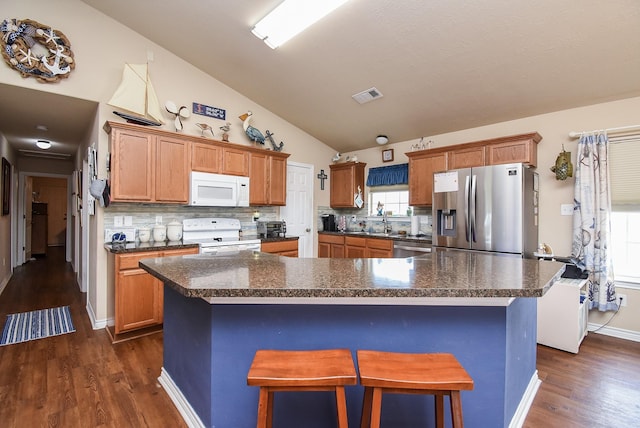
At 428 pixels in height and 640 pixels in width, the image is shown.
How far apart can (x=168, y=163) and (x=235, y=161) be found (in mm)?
827

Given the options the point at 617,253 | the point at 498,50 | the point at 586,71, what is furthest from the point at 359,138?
the point at 617,253

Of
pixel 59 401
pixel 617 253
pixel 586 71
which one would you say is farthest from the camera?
pixel 617 253

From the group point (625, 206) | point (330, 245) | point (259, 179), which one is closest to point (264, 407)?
point (259, 179)

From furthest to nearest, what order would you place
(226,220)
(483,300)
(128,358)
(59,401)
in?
(226,220) < (128,358) < (59,401) < (483,300)

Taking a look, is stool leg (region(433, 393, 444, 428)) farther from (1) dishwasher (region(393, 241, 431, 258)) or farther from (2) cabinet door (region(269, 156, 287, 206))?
(2) cabinet door (region(269, 156, 287, 206))

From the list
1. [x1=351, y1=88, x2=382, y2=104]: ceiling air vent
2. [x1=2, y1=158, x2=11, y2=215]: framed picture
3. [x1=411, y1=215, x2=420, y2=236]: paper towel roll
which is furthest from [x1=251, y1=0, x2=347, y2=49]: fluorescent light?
[x1=2, y1=158, x2=11, y2=215]: framed picture

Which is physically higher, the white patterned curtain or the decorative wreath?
the decorative wreath

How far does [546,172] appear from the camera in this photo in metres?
3.32

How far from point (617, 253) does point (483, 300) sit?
2924 millimetres

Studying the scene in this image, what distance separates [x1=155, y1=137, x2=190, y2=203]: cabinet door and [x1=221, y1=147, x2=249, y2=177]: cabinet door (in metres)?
0.46

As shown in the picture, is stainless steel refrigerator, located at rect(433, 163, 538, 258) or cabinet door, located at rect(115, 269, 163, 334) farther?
stainless steel refrigerator, located at rect(433, 163, 538, 258)

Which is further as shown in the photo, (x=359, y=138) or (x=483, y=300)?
(x=359, y=138)

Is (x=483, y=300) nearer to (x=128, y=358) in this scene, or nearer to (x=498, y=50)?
(x=498, y=50)

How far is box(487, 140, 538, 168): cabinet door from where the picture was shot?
3.19 meters
